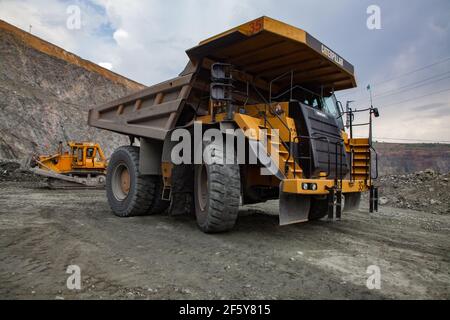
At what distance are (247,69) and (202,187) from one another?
207cm

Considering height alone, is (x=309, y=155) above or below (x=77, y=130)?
below

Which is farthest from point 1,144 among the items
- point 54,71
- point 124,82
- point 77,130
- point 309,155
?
point 309,155

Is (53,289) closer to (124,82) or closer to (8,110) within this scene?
(8,110)

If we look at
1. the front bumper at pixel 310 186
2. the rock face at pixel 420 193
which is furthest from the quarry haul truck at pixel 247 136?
the rock face at pixel 420 193

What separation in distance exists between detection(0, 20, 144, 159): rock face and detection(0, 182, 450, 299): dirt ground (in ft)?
53.5

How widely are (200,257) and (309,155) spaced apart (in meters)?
2.18

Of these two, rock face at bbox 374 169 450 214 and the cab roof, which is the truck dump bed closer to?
the cab roof

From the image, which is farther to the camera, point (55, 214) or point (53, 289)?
point (55, 214)

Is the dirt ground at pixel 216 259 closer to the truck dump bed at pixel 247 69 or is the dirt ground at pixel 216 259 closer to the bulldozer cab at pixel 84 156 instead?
the truck dump bed at pixel 247 69

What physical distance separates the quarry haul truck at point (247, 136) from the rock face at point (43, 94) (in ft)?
51.1

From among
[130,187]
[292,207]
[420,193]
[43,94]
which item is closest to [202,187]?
[292,207]

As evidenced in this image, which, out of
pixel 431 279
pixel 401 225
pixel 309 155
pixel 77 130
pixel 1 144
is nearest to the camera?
pixel 431 279

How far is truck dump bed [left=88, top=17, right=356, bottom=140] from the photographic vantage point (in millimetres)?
4598

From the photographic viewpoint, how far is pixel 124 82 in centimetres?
3097
